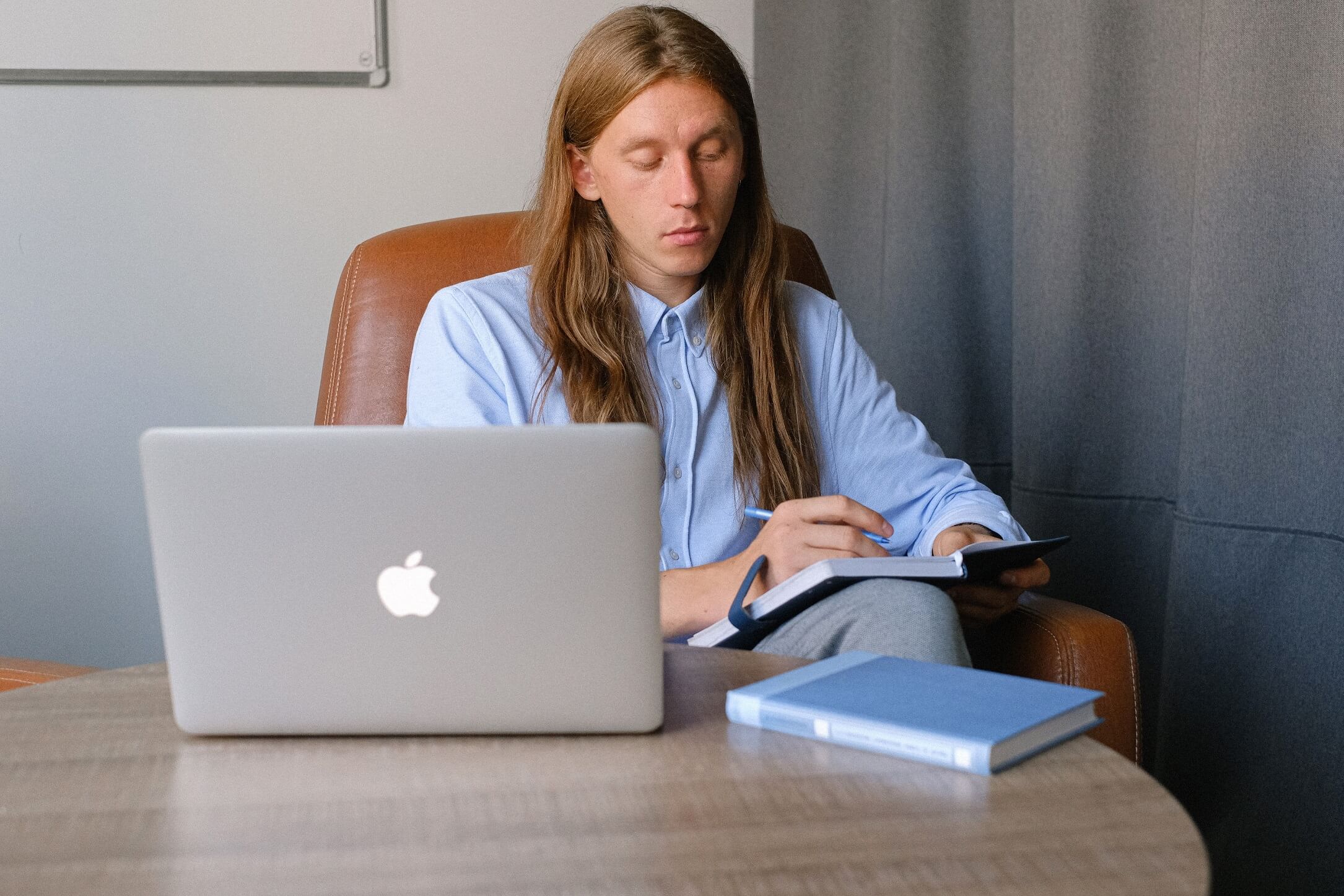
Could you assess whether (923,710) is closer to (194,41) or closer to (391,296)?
(391,296)

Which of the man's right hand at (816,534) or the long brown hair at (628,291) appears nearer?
the man's right hand at (816,534)

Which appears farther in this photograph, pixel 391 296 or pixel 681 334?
pixel 391 296

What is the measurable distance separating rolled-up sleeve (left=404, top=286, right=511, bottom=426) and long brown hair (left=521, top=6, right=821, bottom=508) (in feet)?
0.22

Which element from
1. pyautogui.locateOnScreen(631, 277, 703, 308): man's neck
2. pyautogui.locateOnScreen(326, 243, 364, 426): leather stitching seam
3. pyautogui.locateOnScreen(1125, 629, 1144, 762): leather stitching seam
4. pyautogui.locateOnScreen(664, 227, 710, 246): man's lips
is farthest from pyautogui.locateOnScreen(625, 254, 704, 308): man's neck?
pyautogui.locateOnScreen(1125, 629, 1144, 762): leather stitching seam

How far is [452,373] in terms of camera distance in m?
1.40

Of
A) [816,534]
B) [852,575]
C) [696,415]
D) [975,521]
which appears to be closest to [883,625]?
[852,575]

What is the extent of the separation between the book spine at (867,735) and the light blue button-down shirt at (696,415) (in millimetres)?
611

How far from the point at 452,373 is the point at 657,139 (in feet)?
1.14

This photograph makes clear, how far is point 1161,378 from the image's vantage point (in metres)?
1.60

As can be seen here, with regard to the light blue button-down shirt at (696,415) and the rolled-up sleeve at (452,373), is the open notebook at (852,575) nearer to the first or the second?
the light blue button-down shirt at (696,415)

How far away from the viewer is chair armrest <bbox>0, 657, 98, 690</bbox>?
1.29 meters

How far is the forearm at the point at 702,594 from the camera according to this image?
1.19 meters

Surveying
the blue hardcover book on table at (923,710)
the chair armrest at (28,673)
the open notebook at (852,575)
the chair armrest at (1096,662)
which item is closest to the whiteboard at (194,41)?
the chair armrest at (28,673)

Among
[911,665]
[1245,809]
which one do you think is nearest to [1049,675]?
[911,665]
